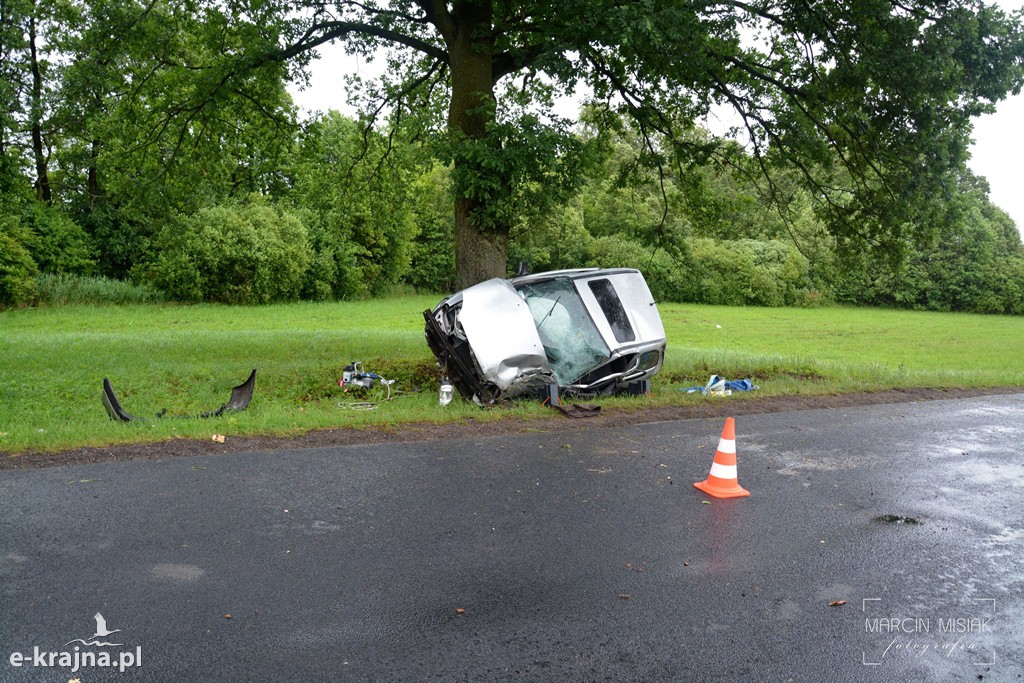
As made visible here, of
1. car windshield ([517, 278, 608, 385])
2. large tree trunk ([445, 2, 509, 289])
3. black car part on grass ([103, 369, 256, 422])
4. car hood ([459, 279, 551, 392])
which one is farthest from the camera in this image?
large tree trunk ([445, 2, 509, 289])

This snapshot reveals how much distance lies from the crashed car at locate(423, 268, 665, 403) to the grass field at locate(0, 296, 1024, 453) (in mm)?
447

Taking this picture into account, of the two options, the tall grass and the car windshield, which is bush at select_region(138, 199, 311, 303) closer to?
the tall grass

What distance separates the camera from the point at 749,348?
71.5 ft

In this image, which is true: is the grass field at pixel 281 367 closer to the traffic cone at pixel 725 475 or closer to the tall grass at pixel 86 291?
the tall grass at pixel 86 291

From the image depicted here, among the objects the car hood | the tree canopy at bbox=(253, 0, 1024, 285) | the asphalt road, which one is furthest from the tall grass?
the asphalt road

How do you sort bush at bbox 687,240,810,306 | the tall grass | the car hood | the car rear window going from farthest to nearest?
1. bush at bbox 687,240,810,306
2. the tall grass
3. the car rear window
4. the car hood

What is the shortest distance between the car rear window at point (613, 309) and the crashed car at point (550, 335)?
0.01 meters

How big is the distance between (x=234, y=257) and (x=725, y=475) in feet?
93.0

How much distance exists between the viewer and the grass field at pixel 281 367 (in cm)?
912

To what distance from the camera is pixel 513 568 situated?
480 centimetres

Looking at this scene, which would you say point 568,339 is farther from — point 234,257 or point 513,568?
point 234,257

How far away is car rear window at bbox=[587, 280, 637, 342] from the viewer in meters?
10.6

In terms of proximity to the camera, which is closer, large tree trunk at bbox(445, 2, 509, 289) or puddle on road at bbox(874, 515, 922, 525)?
puddle on road at bbox(874, 515, 922, 525)

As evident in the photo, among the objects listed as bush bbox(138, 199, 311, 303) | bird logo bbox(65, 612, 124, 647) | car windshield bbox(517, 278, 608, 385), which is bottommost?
bird logo bbox(65, 612, 124, 647)
